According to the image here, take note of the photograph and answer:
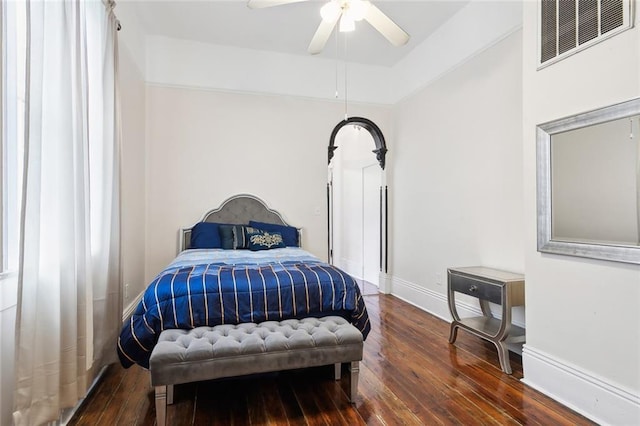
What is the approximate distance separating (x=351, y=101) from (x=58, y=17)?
374cm

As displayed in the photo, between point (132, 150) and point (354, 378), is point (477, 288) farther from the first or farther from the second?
point (132, 150)

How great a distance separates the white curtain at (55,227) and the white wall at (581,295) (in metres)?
2.90

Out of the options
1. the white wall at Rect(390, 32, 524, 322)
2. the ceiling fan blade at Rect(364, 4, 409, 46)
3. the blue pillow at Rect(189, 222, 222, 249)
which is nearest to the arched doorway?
the white wall at Rect(390, 32, 524, 322)

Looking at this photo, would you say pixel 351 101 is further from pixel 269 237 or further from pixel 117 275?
pixel 117 275

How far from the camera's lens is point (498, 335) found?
104 inches

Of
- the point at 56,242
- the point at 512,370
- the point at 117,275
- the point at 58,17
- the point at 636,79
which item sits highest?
the point at 58,17

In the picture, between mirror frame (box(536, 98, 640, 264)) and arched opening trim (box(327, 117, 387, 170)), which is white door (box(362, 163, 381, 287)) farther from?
mirror frame (box(536, 98, 640, 264))

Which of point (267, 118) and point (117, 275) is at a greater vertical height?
point (267, 118)

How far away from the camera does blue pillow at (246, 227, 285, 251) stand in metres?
4.13

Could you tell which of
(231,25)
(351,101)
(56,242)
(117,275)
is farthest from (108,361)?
(351,101)

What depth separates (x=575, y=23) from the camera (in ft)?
6.98

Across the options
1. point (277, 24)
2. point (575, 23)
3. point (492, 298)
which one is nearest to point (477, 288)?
point (492, 298)

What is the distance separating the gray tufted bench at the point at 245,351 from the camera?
185 centimetres

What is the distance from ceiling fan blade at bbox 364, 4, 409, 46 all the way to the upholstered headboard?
267 cm
